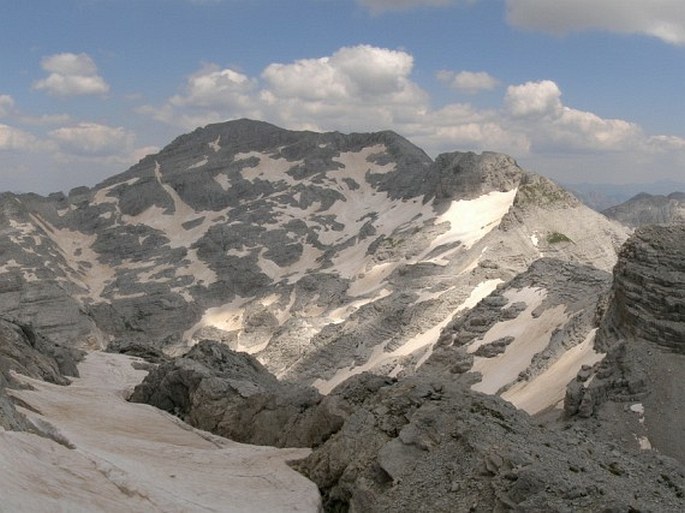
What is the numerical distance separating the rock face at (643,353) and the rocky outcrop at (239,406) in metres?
12.6

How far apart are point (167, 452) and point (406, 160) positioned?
13604 cm

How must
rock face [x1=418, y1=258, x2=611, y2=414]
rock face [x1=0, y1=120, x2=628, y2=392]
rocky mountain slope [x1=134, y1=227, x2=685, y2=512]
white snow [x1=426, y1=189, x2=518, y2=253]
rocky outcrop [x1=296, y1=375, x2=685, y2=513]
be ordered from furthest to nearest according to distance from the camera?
white snow [x1=426, y1=189, x2=518, y2=253]
rock face [x1=0, y1=120, x2=628, y2=392]
rock face [x1=418, y1=258, x2=611, y2=414]
rocky mountain slope [x1=134, y1=227, x2=685, y2=512]
rocky outcrop [x1=296, y1=375, x2=685, y2=513]

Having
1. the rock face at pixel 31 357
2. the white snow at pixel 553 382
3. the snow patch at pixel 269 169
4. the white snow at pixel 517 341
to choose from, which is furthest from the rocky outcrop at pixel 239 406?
the snow patch at pixel 269 169

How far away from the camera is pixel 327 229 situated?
133125mm

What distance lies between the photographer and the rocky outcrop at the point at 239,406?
20078 millimetres

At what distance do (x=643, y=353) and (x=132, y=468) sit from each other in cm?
2386

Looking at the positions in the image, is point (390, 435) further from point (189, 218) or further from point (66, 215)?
point (66, 215)

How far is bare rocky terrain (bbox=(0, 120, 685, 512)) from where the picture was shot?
14.7m

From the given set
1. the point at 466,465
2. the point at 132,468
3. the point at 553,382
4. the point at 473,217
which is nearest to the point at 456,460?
the point at 466,465

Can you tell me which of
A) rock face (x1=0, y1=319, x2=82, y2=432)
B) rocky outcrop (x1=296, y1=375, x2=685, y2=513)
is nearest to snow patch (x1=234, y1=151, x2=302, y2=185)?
rock face (x1=0, y1=319, x2=82, y2=432)

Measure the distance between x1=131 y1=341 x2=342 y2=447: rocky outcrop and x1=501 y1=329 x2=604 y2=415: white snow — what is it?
14.2 metres

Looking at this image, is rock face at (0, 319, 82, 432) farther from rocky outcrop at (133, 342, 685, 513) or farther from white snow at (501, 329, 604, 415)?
white snow at (501, 329, 604, 415)

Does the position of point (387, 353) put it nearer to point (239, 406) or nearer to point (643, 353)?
point (643, 353)

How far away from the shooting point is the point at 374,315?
72.1 metres
